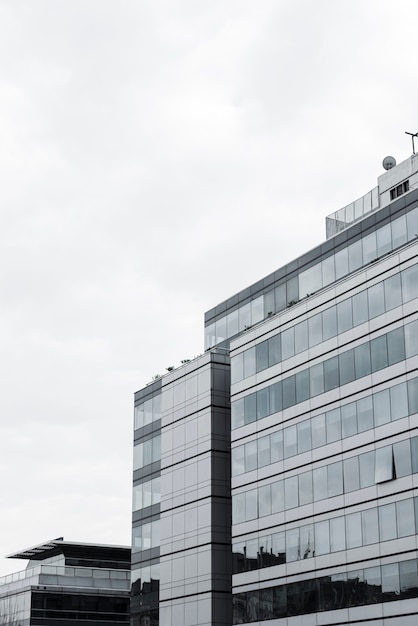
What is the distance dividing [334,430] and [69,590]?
5035 centimetres

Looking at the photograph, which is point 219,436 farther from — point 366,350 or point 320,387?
point 366,350

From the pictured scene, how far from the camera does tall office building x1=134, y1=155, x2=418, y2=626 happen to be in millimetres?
57406

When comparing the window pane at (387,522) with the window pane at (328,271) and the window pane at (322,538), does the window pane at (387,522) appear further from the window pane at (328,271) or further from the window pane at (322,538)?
the window pane at (328,271)

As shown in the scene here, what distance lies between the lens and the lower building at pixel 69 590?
10231 centimetres

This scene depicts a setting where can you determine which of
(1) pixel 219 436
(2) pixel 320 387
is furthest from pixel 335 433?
(1) pixel 219 436

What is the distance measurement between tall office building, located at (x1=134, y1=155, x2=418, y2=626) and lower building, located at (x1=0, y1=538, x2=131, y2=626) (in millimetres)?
31615

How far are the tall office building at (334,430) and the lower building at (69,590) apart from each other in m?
31.6

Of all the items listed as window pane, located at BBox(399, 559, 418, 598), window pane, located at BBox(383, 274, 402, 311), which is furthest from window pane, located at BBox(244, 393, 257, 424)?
window pane, located at BBox(399, 559, 418, 598)

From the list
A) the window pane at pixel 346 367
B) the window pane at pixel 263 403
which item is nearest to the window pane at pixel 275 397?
the window pane at pixel 263 403

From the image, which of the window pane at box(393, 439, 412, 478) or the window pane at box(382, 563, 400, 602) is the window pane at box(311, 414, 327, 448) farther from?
the window pane at box(382, 563, 400, 602)

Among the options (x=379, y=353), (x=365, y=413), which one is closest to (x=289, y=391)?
(x=365, y=413)

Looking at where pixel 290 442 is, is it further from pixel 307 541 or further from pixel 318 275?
pixel 318 275

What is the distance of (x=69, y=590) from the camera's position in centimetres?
10362

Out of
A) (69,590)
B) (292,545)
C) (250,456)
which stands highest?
(250,456)
